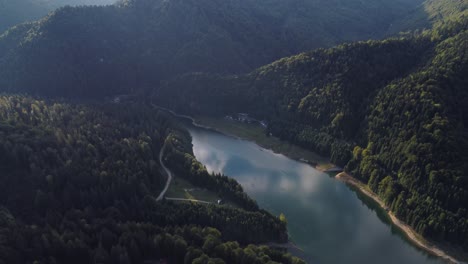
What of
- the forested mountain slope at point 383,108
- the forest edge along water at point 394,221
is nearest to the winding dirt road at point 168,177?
the forest edge along water at point 394,221

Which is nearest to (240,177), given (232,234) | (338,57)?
(232,234)

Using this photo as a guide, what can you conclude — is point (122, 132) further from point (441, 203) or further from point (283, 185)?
point (441, 203)

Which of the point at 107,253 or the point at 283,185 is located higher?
the point at 283,185

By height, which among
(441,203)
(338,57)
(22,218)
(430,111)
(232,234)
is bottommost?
(22,218)

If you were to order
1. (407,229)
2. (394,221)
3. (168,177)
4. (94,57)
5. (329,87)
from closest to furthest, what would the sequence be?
Answer: (407,229), (394,221), (168,177), (329,87), (94,57)

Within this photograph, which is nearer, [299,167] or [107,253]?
[107,253]

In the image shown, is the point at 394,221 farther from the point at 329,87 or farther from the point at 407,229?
Answer: the point at 329,87

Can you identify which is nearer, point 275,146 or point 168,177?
point 168,177

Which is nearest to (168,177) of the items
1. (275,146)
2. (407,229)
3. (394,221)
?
(275,146)
